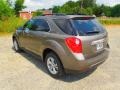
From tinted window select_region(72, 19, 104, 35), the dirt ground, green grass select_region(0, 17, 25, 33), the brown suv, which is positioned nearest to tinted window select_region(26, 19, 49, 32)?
the brown suv

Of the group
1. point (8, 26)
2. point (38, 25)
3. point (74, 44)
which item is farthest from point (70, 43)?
point (8, 26)

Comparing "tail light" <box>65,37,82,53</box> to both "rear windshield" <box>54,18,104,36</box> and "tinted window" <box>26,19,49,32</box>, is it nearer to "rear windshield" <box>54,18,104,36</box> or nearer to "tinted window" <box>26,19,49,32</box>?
"rear windshield" <box>54,18,104,36</box>

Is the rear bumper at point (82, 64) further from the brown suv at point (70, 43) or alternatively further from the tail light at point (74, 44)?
the tail light at point (74, 44)

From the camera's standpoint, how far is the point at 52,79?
205 inches

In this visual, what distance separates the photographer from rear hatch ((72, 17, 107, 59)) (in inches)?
180

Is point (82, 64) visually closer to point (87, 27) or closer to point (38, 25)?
point (87, 27)

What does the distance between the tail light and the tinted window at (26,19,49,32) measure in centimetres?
111

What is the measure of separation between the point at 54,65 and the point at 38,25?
1.51 metres

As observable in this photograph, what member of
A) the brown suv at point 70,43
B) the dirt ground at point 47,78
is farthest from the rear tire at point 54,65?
the dirt ground at point 47,78

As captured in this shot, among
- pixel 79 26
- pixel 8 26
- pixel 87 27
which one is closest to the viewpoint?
pixel 79 26

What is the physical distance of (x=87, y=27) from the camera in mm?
4867

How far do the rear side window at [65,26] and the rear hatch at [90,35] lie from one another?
10 centimetres

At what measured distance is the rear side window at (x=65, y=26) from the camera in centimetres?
460

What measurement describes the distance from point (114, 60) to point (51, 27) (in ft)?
9.70
